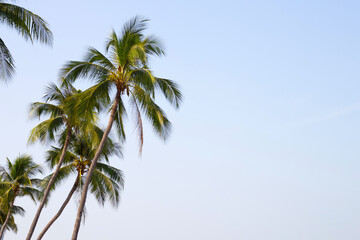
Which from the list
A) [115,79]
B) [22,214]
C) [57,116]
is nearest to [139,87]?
[115,79]

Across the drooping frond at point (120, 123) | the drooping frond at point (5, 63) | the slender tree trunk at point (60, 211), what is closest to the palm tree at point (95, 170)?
the slender tree trunk at point (60, 211)

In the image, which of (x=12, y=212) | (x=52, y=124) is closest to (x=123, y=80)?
(x=52, y=124)

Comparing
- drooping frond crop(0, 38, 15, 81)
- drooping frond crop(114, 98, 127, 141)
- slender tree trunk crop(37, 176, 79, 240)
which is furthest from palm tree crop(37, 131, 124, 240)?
drooping frond crop(0, 38, 15, 81)

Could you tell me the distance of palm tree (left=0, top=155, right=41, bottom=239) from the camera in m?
32.5

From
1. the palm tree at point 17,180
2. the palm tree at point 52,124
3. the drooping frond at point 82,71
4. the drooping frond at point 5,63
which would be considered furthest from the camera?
the palm tree at point 17,180

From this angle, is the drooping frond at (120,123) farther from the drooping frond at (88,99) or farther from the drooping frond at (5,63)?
the drooping frond at (5,63)

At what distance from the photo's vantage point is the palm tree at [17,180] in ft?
107

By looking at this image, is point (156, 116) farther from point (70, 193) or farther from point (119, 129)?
point (70, 193)

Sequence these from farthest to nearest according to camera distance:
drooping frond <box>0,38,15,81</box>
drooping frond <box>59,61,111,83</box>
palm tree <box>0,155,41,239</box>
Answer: palm tree <box>0,155,41,239</box>
drooping frond <box>59,61,111,83</box>
drooping frond <box>0,38,15,81</box>

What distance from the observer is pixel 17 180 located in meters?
32.6

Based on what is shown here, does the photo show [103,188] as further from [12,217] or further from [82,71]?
[12,217]

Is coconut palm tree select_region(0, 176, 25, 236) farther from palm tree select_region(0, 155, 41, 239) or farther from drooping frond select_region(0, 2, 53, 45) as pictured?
drooping frond select_region(0, 2, 53, 45)

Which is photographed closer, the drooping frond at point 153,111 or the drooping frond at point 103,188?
the drooping frond at point 153,111

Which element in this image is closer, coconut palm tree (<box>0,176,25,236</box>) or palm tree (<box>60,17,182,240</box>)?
palm tree (<box>60,17,182,240</box>)
